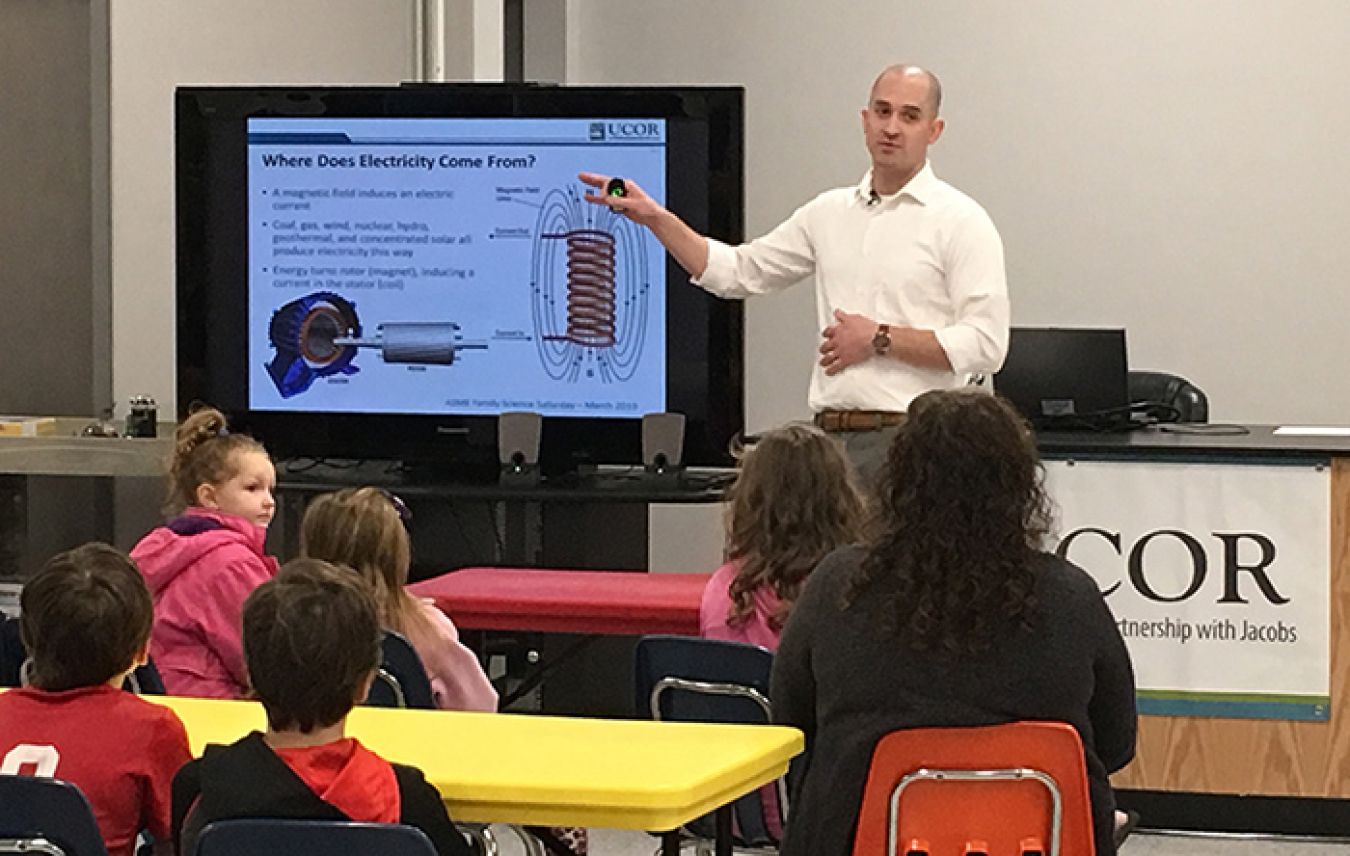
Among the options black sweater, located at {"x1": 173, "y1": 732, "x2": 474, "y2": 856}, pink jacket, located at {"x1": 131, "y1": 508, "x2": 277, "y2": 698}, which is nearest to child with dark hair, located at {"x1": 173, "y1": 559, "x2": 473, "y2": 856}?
black sweater, located at {"x1": 173, "y1": 732, "x2": 474, "y2": 856}

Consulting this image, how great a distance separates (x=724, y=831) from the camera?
2695 millimetres

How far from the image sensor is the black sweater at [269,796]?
223cm

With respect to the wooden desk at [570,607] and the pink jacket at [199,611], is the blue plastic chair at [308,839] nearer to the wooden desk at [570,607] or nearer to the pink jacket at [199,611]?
the pink jacket at [199,611]

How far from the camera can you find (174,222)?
246 inches

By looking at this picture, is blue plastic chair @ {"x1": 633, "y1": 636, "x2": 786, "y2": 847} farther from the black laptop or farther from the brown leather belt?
the black laptop

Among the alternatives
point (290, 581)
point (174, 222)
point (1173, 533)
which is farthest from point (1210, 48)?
point (290, 581)

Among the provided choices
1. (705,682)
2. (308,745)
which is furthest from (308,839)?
(705,682)

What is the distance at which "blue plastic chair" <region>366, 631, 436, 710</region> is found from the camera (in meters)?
3.27

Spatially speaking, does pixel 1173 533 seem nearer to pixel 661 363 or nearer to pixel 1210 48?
pixel 661 363

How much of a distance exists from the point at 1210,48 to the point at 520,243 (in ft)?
10.9

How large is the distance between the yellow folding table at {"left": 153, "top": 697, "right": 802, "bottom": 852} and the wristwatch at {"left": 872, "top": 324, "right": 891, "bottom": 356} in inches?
84.6

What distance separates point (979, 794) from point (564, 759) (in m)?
0.57

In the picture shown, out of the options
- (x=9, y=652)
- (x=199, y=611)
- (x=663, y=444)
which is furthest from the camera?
(x=663, y=444)

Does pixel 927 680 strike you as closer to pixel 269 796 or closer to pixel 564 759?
pixel 564 759
